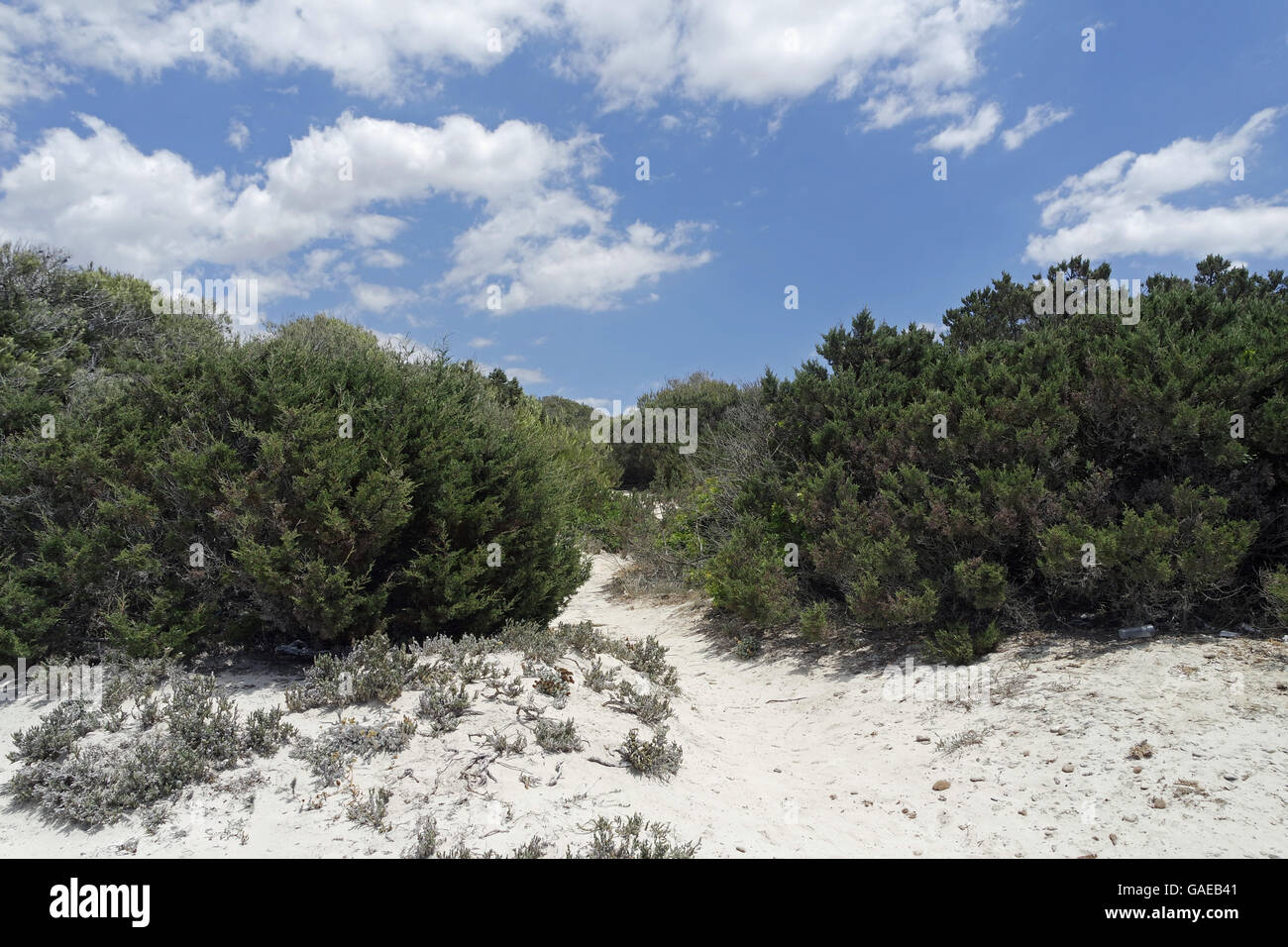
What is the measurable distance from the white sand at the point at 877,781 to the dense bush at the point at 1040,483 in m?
0.77

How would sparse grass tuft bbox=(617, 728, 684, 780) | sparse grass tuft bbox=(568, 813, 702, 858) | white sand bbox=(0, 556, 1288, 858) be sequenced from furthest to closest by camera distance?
sparse grass tuft bbox=(617, 728, 684, 780) < white sand bbox=(0, 556, 1288, 858) < sparse grass tuft bbox=(568, 813, 702, 858)

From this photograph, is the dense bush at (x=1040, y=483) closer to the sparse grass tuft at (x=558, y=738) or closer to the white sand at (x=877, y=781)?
the white sand at (x=877, y=781)

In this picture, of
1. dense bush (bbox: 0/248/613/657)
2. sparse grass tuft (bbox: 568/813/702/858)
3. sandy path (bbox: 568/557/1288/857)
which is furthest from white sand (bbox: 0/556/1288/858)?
dense bush (bbox: 0/248/613/657)

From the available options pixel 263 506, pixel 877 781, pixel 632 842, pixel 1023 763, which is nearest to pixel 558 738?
pixel 632 842

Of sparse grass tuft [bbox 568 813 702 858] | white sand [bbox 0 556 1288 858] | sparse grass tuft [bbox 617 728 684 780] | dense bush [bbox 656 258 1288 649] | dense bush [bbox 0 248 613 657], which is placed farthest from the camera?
dense bush [bbox 656 258 1288 649]

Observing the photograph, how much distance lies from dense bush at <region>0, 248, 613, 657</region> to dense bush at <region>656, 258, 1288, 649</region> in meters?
3.15

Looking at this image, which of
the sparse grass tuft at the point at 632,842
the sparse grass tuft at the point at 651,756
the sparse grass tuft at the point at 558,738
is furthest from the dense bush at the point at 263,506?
the sparse grass tuft at the point at 632,842

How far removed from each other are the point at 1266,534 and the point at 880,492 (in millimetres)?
3254

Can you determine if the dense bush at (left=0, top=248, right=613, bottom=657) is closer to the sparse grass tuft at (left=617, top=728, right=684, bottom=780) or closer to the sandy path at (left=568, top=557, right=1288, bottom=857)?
the sparse grass tuft at (left=617, top=728, right=684, bottom=780)

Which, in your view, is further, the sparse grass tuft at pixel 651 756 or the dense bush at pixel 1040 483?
the dense bush at pixel 1040 483

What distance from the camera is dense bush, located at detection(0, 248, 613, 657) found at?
17.9ft

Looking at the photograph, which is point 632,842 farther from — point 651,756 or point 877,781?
point 877,781

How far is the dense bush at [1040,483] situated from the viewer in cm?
608
